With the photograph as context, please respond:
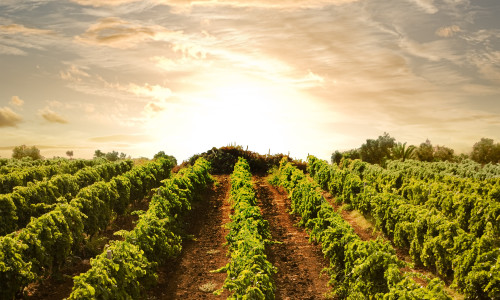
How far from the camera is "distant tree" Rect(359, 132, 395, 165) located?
160ft

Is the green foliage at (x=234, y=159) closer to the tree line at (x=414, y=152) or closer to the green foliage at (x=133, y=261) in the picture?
the tree line at (x=414, y=152)

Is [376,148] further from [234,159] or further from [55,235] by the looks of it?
[55,235]

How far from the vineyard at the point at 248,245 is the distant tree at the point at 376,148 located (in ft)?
88.9

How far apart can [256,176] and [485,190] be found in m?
19.3

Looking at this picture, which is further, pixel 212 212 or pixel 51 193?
pixel 212 212

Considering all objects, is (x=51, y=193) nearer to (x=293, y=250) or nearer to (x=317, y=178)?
(x=293, y=250)

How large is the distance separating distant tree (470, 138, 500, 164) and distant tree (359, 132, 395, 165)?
381 inches

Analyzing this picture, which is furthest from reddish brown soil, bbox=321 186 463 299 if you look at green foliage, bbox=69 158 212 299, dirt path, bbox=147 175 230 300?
green foliage, bbox=69 158 212 299

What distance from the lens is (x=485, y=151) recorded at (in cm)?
4772

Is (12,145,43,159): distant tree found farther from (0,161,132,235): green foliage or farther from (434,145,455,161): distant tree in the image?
(434,145,455,161): distant tree

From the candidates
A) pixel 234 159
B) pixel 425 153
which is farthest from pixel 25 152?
pixel 425 153

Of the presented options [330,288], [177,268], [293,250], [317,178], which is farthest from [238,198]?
[317,178]

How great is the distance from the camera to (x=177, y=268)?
1332cm

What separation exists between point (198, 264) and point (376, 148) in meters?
39.8
